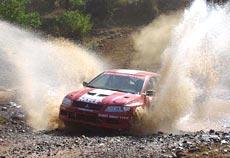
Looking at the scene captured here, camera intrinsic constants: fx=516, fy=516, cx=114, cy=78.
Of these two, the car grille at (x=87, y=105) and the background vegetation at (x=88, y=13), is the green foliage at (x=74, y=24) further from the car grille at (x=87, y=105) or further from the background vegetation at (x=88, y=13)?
the car grille at (x=87, y=105)

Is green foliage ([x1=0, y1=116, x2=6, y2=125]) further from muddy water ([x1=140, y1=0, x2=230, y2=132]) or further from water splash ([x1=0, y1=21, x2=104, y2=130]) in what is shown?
muddy water ([x1=140, y1=0, x2=230, y2=132])

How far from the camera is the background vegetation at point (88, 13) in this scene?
99.9ft

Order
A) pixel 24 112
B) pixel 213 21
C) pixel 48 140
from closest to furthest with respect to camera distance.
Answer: pixel 48 140 < pixel 24 112 < pixel 213 21

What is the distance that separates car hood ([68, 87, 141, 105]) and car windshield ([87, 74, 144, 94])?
0.41 metres

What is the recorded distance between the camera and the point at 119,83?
13.3 metres

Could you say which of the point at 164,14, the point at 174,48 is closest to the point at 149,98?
the point at 174,48

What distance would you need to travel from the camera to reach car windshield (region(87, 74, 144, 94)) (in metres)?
13.1

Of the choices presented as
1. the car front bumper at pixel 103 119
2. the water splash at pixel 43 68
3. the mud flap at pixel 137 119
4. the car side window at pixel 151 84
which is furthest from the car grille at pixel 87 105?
the car side window at pixel 151 84

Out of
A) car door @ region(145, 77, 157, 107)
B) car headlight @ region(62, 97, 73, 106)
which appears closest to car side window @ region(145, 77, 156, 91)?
car door @ region(145, 77, 157, 107)

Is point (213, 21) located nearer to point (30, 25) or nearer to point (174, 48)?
point (174, 48)

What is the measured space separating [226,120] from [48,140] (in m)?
7.24

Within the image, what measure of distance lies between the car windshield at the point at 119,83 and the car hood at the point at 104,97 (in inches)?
16.0

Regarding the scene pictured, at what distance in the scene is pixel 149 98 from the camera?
42.5ft

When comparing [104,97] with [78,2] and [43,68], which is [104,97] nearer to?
[43,68]
